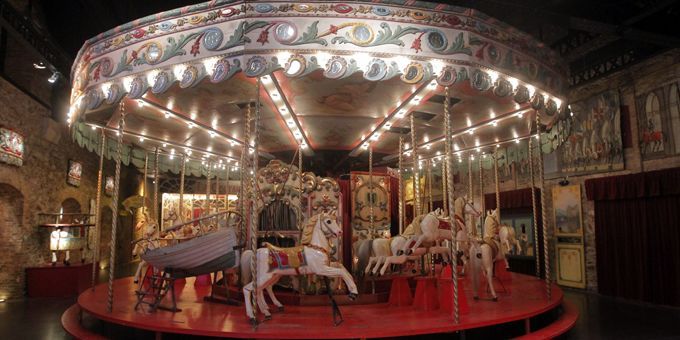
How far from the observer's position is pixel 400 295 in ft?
22.4

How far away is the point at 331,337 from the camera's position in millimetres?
4805

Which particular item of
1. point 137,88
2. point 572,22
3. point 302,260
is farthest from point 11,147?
point 572,22

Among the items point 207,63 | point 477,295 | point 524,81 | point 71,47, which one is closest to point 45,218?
point 71,47

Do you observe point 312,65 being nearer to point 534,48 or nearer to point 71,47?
point 534,48

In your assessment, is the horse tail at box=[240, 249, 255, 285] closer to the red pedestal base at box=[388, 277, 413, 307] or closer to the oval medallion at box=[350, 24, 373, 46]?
the red pedestal base at box=[388, 277, 413, 307]

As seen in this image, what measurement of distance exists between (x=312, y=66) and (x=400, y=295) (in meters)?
3.65

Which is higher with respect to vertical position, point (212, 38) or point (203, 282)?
point (212, 38)

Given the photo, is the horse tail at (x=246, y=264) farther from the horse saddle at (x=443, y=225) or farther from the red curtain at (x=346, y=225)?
the horse saddle at (x=443, y=225)

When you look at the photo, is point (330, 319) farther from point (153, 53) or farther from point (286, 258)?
point (153, 53)

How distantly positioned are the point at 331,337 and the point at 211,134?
6.77 m

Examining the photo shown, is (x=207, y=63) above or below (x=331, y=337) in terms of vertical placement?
above

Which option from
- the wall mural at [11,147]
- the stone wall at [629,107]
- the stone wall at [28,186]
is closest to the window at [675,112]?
the stone wall at [629,107]

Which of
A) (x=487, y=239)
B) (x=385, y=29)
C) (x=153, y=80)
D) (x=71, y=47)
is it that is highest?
(x=71, y=47)

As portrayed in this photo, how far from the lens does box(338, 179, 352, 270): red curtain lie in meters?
9.77
